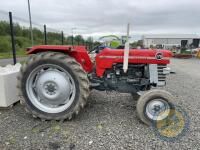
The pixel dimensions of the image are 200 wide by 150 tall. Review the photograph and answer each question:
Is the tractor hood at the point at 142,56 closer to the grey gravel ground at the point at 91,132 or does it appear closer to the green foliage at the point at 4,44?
the grey gravel ground at the point at 91,132

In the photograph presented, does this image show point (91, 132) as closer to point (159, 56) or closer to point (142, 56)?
point (142, 56)

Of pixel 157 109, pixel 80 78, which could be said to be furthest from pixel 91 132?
pixel 157 109

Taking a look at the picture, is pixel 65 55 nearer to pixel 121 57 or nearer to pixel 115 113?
pixel 121 57

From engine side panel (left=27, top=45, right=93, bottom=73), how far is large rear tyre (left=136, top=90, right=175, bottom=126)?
3.99 feet

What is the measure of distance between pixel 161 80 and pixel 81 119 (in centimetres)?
167

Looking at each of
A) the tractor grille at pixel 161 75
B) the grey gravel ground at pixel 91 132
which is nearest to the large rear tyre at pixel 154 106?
the grey gravel ground at pixel 91 132

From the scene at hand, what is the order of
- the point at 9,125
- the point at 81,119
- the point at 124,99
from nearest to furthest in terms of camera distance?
the point at 9,125
the point at 81,119
the point at 124,99

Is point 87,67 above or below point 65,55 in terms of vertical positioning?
below

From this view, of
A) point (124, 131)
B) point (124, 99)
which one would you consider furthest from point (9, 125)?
point (124, 99)

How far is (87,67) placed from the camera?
4246 mm

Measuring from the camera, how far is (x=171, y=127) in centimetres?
366

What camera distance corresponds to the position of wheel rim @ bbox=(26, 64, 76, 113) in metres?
3.84

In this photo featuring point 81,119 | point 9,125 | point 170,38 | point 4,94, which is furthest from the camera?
point 170,38

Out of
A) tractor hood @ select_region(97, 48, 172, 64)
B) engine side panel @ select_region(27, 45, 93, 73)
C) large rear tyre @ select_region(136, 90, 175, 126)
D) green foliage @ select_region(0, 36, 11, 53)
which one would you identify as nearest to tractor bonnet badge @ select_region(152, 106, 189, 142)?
large rear tyre @ select_region(136, 90, 175, 126)
